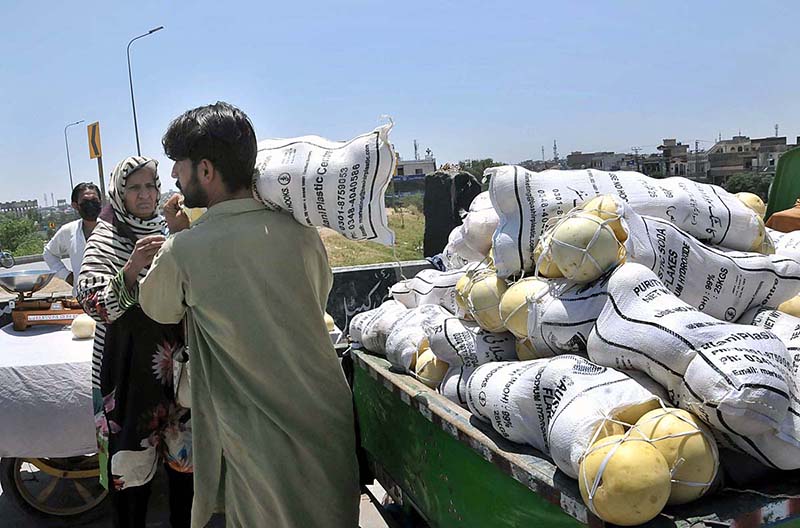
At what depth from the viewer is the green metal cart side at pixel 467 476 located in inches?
53.2

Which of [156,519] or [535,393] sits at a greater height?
[535,393]

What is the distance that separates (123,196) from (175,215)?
324 millimetres

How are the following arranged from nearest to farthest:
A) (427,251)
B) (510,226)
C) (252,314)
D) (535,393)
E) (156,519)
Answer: (535,393) < (252,314) < (510,226) < (156,519) < (427,251)

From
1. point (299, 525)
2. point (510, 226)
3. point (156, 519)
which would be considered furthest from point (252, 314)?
point (156, 519)

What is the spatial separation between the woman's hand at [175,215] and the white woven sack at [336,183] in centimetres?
52

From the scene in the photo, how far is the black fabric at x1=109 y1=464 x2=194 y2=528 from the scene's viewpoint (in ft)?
9.07

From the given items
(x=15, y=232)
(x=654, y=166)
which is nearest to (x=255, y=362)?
(x=654, y=166)

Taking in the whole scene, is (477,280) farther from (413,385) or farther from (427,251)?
(427,251)

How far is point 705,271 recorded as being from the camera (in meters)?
1.95

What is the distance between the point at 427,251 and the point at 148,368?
534 centimetres

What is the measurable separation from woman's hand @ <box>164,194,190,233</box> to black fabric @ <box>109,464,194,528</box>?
105 cm

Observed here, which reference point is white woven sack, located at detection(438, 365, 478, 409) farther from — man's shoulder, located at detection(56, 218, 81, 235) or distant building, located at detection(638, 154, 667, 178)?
distant building, located at detection(638, 154, 667, 178)

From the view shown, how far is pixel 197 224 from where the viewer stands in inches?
83.1

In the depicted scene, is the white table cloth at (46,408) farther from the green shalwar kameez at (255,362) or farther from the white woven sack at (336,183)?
the white woven sack at (336,183)
